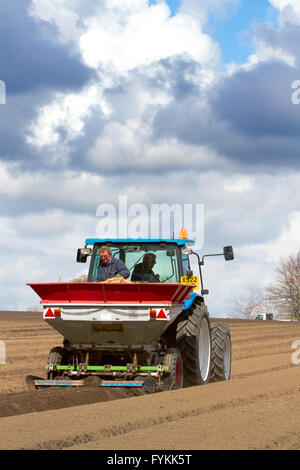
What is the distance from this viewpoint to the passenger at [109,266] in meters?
10.5

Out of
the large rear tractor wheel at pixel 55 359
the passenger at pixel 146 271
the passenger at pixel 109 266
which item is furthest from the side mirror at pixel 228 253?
the large rear tractor wheel at pixel 55 359

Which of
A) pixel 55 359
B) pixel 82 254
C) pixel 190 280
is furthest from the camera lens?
pixel 190 280

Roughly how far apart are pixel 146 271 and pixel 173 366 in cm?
168

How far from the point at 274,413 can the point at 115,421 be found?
1.98m

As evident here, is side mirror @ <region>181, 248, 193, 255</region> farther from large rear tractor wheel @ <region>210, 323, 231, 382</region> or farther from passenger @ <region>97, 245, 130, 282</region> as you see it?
large rear tractor wheel @ <region>210, 323, 231, 382</region>

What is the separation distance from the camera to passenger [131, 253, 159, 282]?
36.9 feet

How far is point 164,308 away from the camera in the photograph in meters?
9.96

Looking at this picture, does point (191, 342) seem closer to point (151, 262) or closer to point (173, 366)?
point (173, 366)

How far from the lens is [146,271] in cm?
1126

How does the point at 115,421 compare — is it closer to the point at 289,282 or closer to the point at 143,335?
the point at 143,335

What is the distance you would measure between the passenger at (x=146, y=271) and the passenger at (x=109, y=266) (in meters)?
0.68

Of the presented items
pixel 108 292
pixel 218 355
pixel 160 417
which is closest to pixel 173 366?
pixel 108 292

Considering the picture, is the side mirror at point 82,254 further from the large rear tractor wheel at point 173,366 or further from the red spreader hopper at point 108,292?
the large rear tractor wheel at point 173,366
